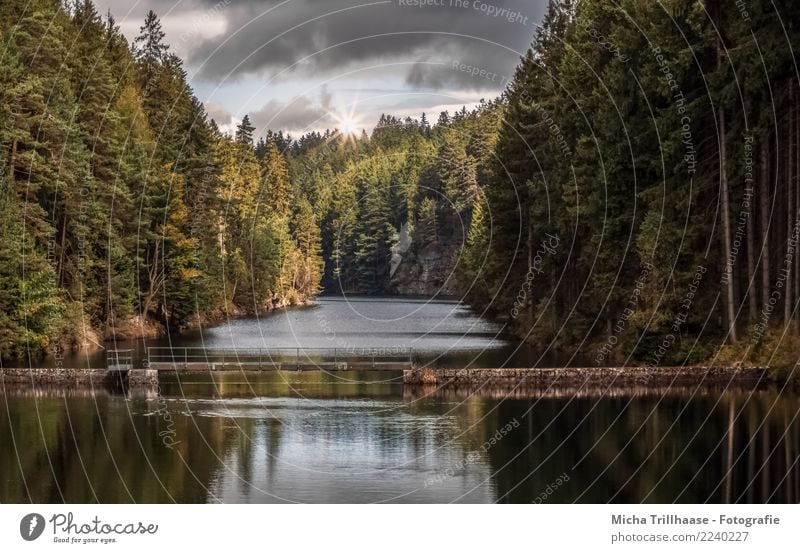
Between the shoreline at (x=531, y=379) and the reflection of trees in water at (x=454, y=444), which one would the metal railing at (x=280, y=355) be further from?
the reflection of trees in water at (x=454, y=444)

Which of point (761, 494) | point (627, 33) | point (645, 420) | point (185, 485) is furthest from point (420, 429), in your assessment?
point (627, 33)

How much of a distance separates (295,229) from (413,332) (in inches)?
3062

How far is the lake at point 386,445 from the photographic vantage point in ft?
100

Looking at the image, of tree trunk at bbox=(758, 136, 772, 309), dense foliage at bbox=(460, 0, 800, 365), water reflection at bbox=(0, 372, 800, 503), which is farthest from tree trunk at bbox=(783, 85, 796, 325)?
water reflection at bbox=(0, 372, 800, 503)

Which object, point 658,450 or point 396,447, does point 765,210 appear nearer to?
point 658,450

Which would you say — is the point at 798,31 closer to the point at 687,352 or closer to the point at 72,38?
the point at 687,352

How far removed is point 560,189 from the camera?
72.8 m

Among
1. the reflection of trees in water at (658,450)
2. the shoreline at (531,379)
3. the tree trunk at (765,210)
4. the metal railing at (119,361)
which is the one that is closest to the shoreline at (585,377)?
the shoreline at (531,379)

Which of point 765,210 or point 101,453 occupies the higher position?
point 765,210

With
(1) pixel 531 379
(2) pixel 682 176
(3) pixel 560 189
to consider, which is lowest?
(1) pixel 531 379

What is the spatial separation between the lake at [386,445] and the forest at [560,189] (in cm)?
764

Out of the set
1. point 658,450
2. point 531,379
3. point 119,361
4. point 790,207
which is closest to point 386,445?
point 658,450

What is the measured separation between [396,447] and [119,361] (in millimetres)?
31639

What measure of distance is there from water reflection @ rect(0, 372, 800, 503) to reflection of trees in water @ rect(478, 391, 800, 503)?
0.23 feet
